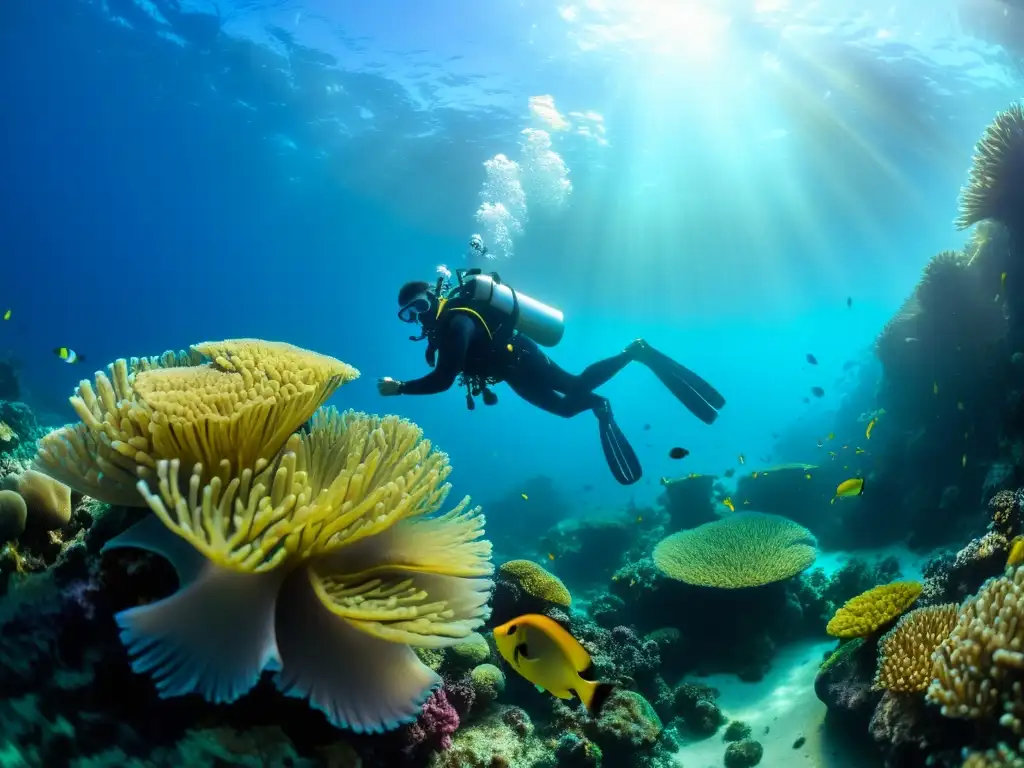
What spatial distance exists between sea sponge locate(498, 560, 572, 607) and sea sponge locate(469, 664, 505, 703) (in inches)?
69.4

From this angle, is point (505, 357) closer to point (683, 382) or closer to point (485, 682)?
point (683, 382)

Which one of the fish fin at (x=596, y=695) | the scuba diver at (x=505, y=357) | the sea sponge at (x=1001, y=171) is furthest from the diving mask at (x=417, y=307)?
the sea sponge at (x=1001, y=171)

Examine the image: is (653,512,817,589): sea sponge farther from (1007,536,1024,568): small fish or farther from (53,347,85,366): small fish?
(53,347,85,366): small fish

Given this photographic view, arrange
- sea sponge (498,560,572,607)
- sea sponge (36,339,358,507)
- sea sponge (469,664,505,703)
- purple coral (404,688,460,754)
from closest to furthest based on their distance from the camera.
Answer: sea sponge (36,339,358,507)
purple coral (404,688,460,754)
sea sponge (469,664,505,703)
sea sponge (498,560,572,607)

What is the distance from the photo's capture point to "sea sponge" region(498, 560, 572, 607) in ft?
19.5

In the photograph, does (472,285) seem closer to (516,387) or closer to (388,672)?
(516,387)

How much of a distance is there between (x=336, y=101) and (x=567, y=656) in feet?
86.1

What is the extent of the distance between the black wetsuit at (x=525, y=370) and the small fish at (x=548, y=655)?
3.60m

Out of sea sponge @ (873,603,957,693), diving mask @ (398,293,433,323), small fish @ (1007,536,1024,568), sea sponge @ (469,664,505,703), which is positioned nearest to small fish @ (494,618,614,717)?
sea sponge @ (469,664,505,703)

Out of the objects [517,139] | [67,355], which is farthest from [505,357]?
[517,139]

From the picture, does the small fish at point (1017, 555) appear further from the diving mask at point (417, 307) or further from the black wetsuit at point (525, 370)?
the diving mask at point (417, 307)

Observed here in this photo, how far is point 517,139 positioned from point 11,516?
25.5 meters

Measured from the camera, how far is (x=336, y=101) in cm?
2367

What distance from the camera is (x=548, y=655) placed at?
2.76 metres
